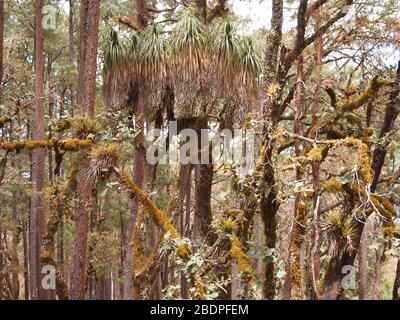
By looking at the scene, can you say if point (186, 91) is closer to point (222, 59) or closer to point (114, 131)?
point (222, 59)

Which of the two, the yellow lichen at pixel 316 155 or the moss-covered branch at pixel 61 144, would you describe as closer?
the yellow lichen at pixel 316 155

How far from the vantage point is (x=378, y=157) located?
683cm

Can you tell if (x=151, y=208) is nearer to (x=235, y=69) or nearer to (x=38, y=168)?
(x=235, y=69)

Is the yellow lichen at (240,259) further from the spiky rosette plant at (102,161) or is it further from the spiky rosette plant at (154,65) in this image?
Answer: the spiky rosette plant at (154,65)

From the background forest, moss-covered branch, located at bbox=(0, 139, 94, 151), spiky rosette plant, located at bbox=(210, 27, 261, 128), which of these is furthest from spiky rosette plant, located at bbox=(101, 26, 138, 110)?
moss-covered branch, located at bbox=(0, 139, 94, 151)

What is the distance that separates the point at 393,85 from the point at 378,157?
0.98m

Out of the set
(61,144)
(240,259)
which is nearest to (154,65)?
(61,144)

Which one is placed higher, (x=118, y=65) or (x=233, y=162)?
(x=118, y=65)

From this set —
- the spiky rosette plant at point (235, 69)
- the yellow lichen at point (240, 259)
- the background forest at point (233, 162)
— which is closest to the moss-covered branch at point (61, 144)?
the background forest at point (233, 162)

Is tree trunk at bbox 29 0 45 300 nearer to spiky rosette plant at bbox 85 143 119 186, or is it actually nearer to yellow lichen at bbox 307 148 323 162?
spiky rosette plant at bbox 85 143 119 186

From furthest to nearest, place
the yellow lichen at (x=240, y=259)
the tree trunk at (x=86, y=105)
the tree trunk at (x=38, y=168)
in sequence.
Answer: the tree trunk at (x=38, y=168) < the tree trunk at (x=86, y=105) < the yellow lichen at (x=240, y=259)

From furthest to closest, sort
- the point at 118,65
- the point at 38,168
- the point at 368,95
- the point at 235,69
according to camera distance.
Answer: the point at 38,168
the point at 118,65
the point at 235,69
the point at 368,95

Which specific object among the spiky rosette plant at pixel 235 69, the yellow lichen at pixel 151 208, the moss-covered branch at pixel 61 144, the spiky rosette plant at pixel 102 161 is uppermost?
the spiky rosette plant at pixel 235 69
